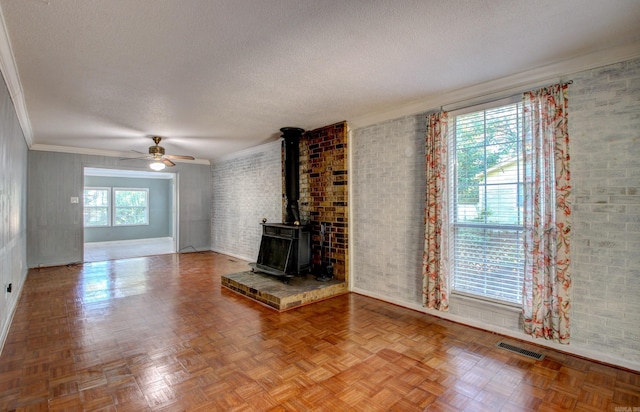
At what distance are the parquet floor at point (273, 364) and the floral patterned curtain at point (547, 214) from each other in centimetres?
34

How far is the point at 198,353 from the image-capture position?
2.56 m

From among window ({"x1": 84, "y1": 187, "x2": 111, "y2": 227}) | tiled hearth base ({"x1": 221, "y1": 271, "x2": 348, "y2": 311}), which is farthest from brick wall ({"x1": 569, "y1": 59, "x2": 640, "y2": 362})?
window ({"x1": 84, "y1": 187, "x2": 111, "y2": 227})

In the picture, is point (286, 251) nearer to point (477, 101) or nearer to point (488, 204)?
point (488, 204)

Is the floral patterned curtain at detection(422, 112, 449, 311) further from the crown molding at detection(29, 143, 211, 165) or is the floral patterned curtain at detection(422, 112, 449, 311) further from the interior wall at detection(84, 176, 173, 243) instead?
the interior wall at detection(84, 176, 173, 243)

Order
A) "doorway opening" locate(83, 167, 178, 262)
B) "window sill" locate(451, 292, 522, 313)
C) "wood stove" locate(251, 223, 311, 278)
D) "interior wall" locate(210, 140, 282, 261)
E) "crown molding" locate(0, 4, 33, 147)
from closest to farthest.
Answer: "crown molding" locate(0, 4, 33, 147), "window sill" locate(451, 292, 522, 313), "wood stove" locate(251, 223, 311, 278), "interior wall" locate(210, 140, 282, 261), "doorway opening" locate(83, 167, 178, 262)

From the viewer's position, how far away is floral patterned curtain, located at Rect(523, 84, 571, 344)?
8.25 ft

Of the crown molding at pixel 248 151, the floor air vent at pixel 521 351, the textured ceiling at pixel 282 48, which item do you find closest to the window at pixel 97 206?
the crown molding at pixel 248 151

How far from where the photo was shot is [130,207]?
10.1 metres

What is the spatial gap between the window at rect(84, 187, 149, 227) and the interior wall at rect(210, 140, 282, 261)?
3.84 metres

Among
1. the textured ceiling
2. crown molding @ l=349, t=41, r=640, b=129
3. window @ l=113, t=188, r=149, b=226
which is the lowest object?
window @ l=113, t=188, r=149, b=226

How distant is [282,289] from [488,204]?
264cm

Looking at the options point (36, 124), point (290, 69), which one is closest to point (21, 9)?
point (290, 69)

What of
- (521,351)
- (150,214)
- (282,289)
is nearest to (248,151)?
(282,289)

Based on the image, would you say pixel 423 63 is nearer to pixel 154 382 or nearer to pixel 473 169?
pixel 473 169
